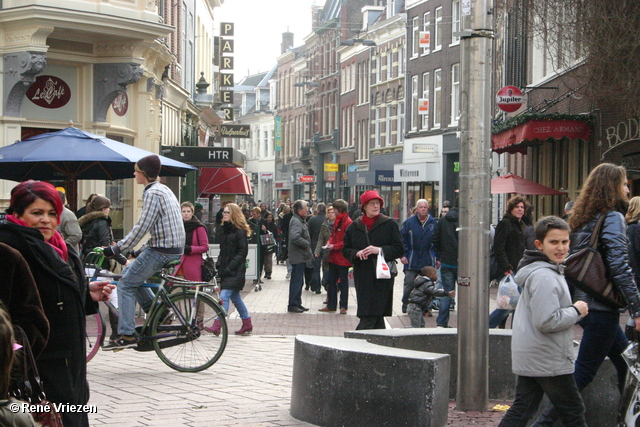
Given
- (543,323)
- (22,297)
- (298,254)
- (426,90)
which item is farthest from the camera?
(426,90)

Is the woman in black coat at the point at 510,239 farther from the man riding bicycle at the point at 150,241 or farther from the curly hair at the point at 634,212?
the man riding bicycle at the point at 150,241

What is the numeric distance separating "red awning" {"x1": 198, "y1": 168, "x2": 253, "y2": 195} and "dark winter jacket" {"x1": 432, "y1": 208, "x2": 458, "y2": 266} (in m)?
19.5

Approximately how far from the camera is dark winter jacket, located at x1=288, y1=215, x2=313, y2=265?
49.4ft

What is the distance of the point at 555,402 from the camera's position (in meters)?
5.03

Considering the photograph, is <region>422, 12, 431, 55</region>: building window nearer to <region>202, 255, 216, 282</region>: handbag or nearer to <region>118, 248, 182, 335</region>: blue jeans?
<region>202, 255, 216, 282</region>: handbag

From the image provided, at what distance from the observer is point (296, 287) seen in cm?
1445

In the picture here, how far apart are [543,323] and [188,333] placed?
412cm

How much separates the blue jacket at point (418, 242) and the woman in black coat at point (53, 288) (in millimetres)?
9404

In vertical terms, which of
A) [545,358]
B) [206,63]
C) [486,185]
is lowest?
[545,358]

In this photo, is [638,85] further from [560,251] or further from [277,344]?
[560,251]

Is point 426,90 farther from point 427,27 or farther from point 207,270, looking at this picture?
point 207,270

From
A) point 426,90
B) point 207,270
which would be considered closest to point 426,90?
point 426,90

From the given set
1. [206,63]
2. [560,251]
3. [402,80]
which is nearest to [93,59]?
[560,251]

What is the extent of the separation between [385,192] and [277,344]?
136ft
